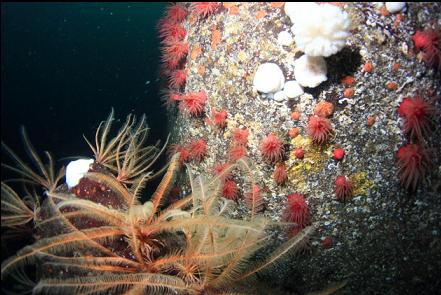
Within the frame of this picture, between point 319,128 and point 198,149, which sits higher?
point 319,128

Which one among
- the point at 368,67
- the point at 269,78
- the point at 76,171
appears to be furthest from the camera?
the point at 76,171

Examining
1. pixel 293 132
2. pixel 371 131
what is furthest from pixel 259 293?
pixel 371 131

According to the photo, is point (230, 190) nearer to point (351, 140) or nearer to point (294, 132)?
point (294, 132)

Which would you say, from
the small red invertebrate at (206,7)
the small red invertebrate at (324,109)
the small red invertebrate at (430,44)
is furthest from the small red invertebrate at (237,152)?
the small red invertebrate at (430,44)

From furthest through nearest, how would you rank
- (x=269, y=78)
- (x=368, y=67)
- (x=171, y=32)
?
1. (x=171, y=32)
2. (x=269, y=78)
3. (x=368, y=67)

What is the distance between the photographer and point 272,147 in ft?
11.4

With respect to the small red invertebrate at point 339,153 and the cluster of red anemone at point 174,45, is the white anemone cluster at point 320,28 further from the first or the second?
the cluster of red anemone at point 174,45

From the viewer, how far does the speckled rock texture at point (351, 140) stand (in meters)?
3.25

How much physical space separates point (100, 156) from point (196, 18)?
89.0 inches

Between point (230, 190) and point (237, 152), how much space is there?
19.1 inches

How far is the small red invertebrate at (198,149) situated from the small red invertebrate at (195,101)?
384 millimetres

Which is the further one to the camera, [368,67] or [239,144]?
[239,144]

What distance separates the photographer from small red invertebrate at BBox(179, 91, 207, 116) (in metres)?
4.09

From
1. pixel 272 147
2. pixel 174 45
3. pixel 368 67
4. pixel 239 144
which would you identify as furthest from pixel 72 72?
pixel 368 67
